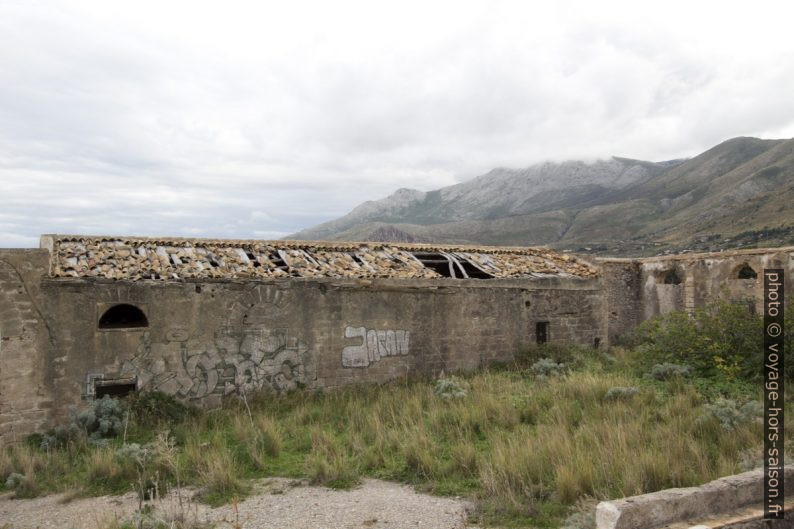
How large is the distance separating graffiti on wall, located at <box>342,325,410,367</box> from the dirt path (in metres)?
4.78

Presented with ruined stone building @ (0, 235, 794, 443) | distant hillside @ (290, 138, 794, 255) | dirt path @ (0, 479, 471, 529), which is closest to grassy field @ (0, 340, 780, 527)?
dirt path @ (0, 479, 471, 529)

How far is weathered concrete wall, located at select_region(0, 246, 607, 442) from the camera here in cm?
888

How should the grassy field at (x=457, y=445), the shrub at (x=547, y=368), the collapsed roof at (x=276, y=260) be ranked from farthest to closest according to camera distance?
the shrub at (x=547, y=368) < the collapsed roof at (x=276, y=260) < the grassy field at (x=457, y=445)

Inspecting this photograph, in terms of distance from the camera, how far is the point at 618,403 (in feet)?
28.9

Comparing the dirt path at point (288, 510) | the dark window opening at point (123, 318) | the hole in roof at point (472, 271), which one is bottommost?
the dirt path at point (288, 510)

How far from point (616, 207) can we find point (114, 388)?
256 feet

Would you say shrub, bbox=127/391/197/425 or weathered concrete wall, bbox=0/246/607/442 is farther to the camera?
shrub, bbox=127/391/197/425

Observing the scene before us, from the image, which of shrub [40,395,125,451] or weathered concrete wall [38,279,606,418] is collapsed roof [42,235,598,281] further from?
shrub [40,395,125,451]

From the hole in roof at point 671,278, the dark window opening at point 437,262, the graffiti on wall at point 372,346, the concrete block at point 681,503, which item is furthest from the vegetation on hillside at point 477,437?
the hole in roof at point 671,278

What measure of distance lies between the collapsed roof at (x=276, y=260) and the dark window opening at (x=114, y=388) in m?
1.85

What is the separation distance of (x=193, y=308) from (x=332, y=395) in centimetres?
324

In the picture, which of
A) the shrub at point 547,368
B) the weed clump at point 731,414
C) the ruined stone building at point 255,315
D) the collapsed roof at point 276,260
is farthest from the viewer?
the shrub at point 547,368

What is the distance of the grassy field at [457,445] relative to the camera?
596 centimetres

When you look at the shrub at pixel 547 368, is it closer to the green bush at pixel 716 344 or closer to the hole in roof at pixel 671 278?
the green bush at pixel 716 344
